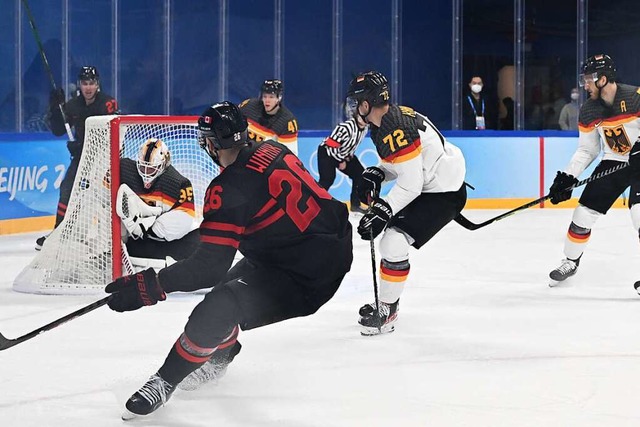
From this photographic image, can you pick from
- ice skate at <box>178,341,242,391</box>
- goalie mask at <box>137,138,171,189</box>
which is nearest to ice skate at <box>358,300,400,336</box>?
ice skate at <box>178,341,242,391</box>

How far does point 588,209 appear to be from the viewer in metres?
5.25

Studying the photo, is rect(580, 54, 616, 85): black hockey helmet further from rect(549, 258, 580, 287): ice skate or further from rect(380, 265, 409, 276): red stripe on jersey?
rect(380, 265, 409, 276): red stripe on jersey

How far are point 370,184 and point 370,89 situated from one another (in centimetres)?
42

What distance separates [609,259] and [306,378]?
340cm

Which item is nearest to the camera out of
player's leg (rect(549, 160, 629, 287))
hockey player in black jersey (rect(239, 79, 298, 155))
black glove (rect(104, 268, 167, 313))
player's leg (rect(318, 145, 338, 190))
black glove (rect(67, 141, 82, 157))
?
black glove (rect(104, 268, 167, 313))

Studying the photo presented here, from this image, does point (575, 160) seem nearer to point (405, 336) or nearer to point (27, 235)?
point (405, 336)

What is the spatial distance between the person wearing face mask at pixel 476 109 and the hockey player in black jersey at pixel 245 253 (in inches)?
289

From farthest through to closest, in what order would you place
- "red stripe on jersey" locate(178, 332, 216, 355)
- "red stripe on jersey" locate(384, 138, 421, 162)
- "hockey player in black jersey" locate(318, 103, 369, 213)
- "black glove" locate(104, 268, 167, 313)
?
1. "hockey player in black jersey" locate(318, 103, 369, 213)
2. "red stripe on jersey" locate(384, 138, 421, 162)
3. "red stripe on jersey" locate(178, 332, 216, 355)
4. "black glove" locate(104, 268, 167, 313)

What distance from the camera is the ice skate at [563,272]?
5355mm

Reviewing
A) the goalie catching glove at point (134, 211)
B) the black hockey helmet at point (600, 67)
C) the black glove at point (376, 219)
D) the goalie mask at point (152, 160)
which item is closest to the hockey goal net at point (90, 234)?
the goalie catching glove at point (134, 211)

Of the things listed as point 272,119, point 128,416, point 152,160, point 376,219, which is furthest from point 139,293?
point 272,119

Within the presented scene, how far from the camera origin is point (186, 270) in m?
2.80

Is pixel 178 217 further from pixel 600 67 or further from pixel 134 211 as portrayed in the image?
pixel 600 67

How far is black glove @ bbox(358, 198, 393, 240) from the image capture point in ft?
13.2
